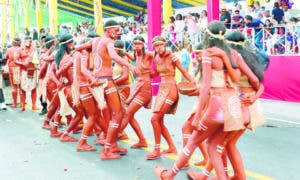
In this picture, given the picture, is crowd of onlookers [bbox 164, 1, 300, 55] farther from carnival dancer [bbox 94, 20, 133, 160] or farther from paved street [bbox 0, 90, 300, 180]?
carnival dancer [bbox 94, 20, 133, 160]

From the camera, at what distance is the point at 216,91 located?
4.34 m

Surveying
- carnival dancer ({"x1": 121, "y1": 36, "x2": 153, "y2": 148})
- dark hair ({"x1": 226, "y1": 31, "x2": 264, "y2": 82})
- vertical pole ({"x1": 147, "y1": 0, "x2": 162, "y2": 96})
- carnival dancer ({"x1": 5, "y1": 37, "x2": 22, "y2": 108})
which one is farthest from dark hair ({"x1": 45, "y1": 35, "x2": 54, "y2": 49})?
vertical pole ({"x1": 147, "y1": 0, "x2": 162, "y2": 96})

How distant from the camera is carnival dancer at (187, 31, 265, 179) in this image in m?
4.49

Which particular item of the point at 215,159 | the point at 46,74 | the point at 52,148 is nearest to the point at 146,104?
the point at 52,148

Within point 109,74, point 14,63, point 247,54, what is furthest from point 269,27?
point 247,54

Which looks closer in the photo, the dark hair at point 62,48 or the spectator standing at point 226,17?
the dark hair at point 62,48

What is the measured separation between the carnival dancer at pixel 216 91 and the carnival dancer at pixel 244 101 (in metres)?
0.17

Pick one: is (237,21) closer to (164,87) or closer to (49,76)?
(49,76)

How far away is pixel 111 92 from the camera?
247 inches

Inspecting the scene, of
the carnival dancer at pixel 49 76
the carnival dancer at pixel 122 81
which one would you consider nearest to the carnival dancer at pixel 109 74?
the carnival dancer at pixel 122 81

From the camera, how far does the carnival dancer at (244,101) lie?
4.49m

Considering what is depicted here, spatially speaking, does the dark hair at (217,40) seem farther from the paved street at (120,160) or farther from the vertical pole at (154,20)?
the vertical pole at (154,20)

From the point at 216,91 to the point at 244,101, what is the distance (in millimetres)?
465

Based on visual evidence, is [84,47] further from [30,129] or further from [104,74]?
[30,129]
